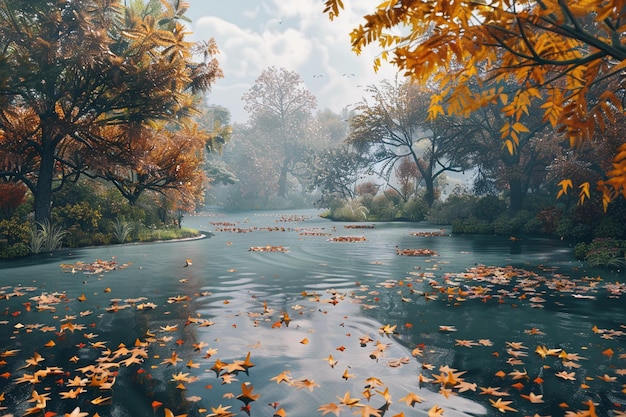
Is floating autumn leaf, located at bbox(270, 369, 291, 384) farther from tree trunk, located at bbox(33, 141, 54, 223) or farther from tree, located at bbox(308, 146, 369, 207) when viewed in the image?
tree, located at bbox(308, 146, 369, 207)

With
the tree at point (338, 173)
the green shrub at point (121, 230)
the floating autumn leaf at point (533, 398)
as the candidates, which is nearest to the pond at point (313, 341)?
the floating autumn leaf at point (533, 398)

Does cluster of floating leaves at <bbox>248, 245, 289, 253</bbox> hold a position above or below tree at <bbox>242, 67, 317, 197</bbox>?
below

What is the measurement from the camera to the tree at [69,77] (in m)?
15.8

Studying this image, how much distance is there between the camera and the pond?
170 inches

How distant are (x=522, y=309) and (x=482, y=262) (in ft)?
19.5

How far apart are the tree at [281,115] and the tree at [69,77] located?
55087mm

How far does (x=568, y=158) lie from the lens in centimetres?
2083

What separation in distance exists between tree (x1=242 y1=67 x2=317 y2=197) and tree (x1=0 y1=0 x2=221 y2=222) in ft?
181

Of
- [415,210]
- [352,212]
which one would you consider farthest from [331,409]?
[352,212]

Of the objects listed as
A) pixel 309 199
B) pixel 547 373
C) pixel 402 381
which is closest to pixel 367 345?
pixel 402 381

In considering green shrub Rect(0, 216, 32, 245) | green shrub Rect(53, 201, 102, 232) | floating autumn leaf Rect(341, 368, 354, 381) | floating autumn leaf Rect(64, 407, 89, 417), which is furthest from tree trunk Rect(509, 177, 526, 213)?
floating autumn leaf Rect(64, 407, 89, 417)

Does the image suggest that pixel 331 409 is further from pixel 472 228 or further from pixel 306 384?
pixel 472 228

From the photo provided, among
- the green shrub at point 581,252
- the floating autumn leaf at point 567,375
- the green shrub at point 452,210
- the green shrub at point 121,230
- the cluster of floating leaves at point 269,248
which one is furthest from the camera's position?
the green shrub at point 452,210

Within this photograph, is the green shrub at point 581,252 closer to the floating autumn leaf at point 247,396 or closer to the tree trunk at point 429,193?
the floating autumn leaf at point 247,396
